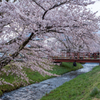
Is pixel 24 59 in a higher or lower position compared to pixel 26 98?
higher

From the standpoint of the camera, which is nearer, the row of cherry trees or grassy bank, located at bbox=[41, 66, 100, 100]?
the row of cherry trees

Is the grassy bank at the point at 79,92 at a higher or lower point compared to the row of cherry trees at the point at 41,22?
lower

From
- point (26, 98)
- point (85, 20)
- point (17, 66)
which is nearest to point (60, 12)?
point (85, 20)

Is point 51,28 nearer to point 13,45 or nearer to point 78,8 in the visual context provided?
point 78,8

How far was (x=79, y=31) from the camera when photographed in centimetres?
461

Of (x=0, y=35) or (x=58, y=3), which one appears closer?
(x=58, y=3)

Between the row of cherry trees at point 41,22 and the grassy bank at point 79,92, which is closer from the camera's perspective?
the row of cherry trees at point 41,22

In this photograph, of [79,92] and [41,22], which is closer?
[41,22]

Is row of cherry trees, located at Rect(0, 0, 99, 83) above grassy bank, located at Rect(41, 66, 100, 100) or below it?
above

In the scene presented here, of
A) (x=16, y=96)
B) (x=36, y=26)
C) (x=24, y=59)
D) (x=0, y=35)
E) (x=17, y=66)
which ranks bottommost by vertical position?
(x=16, y=96)

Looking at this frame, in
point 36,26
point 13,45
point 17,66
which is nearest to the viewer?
point 36,26

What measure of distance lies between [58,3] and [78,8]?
1132mm

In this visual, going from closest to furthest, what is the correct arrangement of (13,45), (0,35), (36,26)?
(36,26), (0,35), (13,45)

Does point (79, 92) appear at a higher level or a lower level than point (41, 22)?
lower
